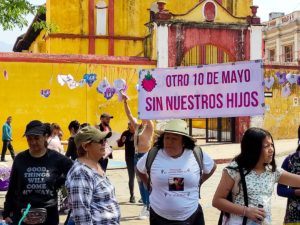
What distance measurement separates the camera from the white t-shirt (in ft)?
15.1

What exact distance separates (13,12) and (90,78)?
443 inches

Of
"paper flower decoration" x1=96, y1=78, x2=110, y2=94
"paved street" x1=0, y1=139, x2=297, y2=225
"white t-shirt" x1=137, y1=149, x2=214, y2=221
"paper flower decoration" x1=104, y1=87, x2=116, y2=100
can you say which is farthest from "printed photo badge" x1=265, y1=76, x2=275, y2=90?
"white t-shirt" x1=137, y1=149, x2=214, y2=221

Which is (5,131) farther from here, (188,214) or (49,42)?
(188,214)

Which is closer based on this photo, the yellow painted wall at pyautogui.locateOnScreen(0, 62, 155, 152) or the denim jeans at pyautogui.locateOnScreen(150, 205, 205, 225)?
the denim jeans at pyautogui.locateOnScreen(150, 205, 205, 225)

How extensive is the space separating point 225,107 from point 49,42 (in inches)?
852

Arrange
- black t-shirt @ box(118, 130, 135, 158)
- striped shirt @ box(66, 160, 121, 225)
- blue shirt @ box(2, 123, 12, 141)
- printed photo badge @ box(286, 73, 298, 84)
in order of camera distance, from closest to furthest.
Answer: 1. striped shirt @ box(66, 160, 121, 225)
2. black t-shirt @ box(118, 130, 135, 158)
3. blue shirt @ box(2, 123, 12, 141)
4. printed photo badge @ box(286, 73, 298, 84)

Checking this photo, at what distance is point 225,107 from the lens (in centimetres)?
599

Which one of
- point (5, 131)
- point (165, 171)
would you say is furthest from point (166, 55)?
point (165, 171)

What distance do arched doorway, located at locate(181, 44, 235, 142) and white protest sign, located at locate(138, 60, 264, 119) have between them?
17313 millimetres

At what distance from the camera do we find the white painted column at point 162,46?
22641 mm

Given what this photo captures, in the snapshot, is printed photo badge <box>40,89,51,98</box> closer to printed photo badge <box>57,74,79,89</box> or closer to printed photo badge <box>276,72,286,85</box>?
printed photo badge <box>57,74,79,89</box>

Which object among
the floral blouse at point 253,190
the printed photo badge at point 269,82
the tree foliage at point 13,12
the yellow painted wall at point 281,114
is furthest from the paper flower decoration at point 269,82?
the floral blouse at point 253,190

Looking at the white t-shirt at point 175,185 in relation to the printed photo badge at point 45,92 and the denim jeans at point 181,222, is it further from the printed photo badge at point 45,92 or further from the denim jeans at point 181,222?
the printed photo badge at point 45,92

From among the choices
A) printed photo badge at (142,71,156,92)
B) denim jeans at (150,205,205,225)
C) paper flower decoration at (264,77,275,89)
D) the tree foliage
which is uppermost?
the tree foliage
